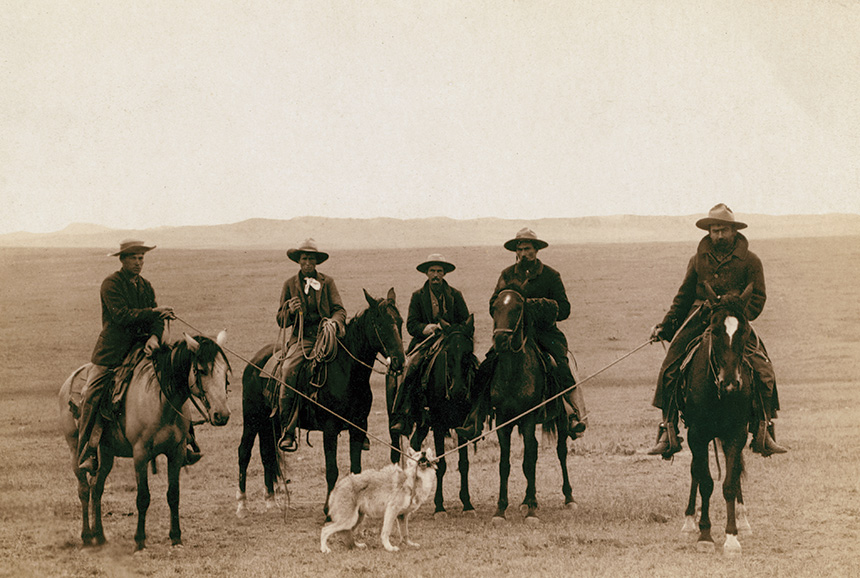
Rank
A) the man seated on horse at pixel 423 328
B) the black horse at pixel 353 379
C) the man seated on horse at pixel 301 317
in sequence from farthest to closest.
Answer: the man seated on horse at pixel 423 328
the man seated on horse at pixel 301 317
the black horse at pixel 353 379

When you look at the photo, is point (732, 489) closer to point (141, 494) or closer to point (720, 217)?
point (720, 217)

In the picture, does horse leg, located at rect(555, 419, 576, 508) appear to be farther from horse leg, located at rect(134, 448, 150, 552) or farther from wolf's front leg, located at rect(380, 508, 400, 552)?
→ horse leg, located at rect(134, 448, 150, 552)

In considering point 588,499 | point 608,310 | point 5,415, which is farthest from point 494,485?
point 608,310

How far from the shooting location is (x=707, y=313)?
885 centimetres

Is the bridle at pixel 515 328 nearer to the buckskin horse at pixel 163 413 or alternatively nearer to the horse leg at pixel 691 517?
the horse leg at pixel 691 517

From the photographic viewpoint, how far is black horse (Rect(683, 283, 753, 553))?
27.0 feet

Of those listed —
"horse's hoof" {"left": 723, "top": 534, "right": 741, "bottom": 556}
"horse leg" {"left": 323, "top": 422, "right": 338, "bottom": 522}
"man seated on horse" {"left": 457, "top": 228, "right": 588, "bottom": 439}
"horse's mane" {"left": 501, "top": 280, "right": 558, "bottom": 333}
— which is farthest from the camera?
"man seated on horse" {"left": 457, "top": 228, "right": 588, "bottom": 439}

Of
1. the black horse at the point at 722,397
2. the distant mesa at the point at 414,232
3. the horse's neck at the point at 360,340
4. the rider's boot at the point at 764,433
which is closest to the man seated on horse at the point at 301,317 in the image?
the horse's neck at the point at 360,340

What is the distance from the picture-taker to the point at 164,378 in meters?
8.72

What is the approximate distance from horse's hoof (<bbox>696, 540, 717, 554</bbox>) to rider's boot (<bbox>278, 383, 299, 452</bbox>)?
489cm

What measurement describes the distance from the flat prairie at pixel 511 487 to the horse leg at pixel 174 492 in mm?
215

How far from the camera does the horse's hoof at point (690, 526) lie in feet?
30.1

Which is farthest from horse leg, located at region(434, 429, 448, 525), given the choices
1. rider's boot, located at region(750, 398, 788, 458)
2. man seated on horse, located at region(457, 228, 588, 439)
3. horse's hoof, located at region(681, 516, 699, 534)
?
rider's boot, located at region(750, 398, 788, 458)

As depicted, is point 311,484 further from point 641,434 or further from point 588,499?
point 641,434
